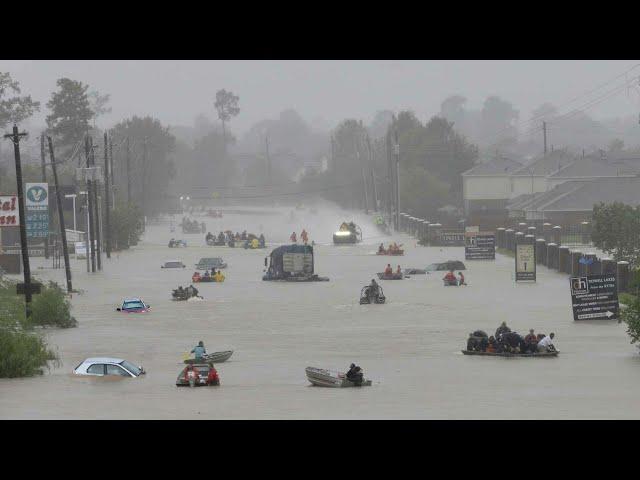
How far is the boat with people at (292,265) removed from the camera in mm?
73625

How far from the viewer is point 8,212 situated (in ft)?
214

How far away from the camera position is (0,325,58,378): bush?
3725 cm

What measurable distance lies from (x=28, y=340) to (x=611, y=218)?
1569 inches

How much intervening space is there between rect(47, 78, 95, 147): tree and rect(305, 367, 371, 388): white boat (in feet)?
394

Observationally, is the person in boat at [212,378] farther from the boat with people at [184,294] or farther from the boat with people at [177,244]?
the boat with people at [177,244]

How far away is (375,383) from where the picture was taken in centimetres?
3500

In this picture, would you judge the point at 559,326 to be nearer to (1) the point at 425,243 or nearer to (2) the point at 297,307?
(2) the point at 297,307

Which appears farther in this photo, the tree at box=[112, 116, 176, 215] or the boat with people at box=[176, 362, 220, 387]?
the tree at box=[112, 116, 176, 215]

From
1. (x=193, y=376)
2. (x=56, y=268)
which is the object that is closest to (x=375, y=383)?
(x=193, y=376)

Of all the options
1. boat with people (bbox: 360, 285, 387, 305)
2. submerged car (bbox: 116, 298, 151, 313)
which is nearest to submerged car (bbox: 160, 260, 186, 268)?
submerged car (bbox: 116, 298, 151, 313)

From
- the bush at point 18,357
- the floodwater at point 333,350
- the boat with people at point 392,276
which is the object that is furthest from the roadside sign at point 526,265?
the bush at point 18,357

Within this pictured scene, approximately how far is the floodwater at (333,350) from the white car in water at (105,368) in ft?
1.46

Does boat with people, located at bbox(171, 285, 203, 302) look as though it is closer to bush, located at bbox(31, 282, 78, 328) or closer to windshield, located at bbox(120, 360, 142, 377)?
bush, located at bbox(31, 282, 78, 328)

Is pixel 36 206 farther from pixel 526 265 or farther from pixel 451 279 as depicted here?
pixel 526 265
